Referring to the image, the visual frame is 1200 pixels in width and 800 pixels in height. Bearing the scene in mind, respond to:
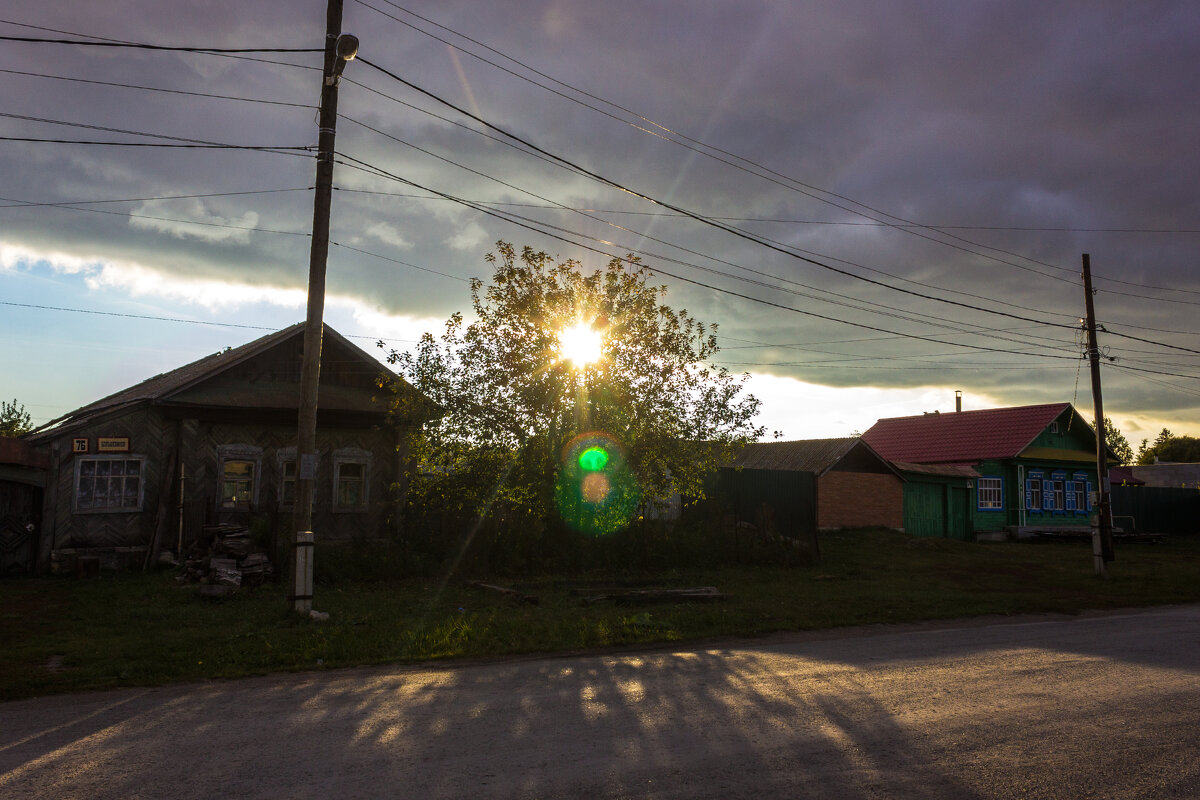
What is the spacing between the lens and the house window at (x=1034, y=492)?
38406mm

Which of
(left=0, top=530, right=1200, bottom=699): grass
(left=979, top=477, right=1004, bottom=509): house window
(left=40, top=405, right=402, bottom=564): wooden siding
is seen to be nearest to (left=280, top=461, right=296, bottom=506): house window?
(left=40, top=405, right=402, bottom=564): wooden siding

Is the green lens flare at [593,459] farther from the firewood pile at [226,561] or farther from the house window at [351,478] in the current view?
the firewood pile at [226,561]

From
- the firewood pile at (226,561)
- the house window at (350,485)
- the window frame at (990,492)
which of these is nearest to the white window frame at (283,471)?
the house window at (350,485)

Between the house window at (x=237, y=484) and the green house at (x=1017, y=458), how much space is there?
30643 millimetres

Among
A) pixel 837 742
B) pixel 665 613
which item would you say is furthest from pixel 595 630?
pixel 837 742

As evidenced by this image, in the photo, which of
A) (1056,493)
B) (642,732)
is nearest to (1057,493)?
(1056,493)

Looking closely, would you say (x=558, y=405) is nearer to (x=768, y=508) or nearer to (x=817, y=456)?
(x=768, y=508)

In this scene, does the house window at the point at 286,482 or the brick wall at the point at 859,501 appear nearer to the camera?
the house window at the point at 286,482

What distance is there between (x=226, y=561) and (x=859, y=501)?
24906 mm

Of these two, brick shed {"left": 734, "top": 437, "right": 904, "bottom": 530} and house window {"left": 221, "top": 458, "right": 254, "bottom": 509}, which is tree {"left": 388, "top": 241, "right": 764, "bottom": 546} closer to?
house window {"left": 221, "top": 458, "right": 254, "bottom": 509}

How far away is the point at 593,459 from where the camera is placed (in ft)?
62.9

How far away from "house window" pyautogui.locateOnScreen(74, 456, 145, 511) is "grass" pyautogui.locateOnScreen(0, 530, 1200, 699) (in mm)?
1933

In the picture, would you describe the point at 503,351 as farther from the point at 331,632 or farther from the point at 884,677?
the point at 884,677

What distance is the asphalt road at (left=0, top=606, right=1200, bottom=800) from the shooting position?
5.14 m
